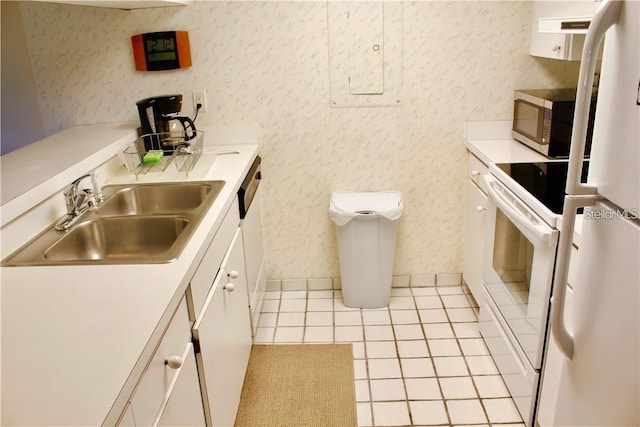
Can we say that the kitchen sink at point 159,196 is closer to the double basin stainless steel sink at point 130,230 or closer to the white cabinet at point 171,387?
the double basin stainless steel sink at point 130,230

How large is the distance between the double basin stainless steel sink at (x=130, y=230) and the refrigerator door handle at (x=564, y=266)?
980mm

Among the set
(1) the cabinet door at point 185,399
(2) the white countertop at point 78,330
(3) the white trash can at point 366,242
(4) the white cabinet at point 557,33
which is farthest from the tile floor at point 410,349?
(4) the white cabinet at point 557,33

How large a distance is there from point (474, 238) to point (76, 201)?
1866 millimetres

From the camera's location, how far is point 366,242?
8.78 ft

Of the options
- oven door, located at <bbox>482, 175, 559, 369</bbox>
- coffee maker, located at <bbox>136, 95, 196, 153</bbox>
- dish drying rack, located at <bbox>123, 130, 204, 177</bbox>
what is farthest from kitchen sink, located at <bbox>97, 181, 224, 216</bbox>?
oven door, located at <bbox>482, 175, 559, 369</bbox>

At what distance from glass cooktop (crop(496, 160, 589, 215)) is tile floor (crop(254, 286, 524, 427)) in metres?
0.88

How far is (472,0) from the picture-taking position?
2.51 m

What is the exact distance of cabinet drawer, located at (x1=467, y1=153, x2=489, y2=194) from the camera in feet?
8.21

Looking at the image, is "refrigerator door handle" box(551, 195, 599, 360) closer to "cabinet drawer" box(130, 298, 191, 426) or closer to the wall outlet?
"cabinet drawer" box(130, 298, 191, 426)

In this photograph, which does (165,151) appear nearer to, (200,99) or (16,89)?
(200,99)

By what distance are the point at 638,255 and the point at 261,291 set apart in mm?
1999

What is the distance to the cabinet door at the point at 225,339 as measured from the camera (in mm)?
1566

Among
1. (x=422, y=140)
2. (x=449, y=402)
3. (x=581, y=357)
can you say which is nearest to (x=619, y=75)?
(x=581, y=357)

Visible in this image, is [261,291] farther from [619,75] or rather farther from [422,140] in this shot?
[619,75]
